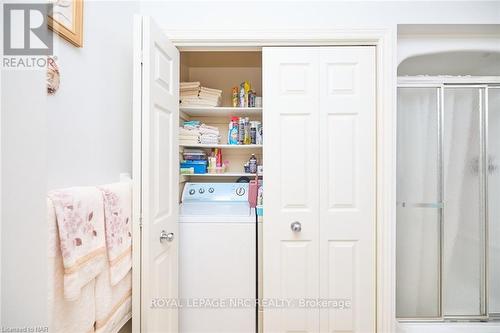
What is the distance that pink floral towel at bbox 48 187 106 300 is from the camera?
81cm

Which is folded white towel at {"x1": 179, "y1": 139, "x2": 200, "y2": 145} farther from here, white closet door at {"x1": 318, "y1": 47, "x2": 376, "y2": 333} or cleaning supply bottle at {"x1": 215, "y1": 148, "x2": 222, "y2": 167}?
white closet door at {"x1": 318, "y1": 47, "x2": 376, "y2": 333}

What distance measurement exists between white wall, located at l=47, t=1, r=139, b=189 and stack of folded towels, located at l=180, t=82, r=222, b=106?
60 cm

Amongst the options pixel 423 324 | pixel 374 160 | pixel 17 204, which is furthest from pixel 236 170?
pixel 423 324

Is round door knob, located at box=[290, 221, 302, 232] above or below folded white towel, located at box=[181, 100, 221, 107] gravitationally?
below

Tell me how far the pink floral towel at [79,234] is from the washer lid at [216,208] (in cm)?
76

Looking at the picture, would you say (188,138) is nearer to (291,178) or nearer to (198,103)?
(198,103)

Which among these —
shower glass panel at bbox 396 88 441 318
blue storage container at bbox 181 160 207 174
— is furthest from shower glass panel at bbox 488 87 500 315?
blue storage container at bbox 181 160 207 174

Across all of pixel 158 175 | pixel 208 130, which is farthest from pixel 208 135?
pixel 158 175

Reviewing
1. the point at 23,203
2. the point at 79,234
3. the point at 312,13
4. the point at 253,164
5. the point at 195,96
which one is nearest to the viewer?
the point at 23,203

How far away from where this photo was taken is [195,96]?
2.02m

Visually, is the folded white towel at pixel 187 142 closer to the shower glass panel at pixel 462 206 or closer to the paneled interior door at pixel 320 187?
the paneled interior door at pixel 320 187

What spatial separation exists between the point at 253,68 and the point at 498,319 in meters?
2.84

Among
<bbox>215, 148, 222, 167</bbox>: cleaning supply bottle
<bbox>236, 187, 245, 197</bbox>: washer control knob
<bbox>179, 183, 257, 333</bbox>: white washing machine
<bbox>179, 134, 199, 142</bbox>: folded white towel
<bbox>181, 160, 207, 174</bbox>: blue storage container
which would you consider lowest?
<bbox>179, 183, 257, 333</bbox>: white washing machine

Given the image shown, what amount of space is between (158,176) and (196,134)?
31.7 inches
